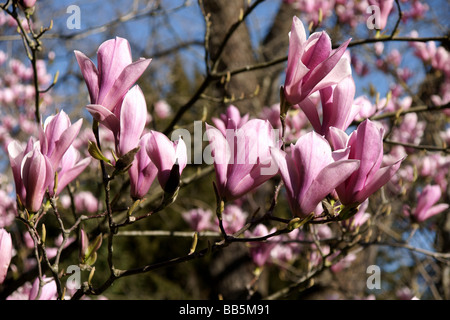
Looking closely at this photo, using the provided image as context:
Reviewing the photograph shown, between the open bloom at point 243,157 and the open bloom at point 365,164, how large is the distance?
0.13 m

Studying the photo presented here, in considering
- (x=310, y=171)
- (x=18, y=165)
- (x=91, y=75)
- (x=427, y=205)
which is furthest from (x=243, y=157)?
(x=427, y=205)

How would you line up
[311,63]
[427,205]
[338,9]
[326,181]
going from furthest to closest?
[338,9] < [427,205] < [311,63] < [326,181]

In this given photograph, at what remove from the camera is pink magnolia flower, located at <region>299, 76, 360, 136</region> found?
2.96 ft

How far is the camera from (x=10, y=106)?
13.8 feet

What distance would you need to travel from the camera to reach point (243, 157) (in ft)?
2.70

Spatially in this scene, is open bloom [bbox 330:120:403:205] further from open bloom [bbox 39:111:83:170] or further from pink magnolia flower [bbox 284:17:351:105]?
open bloom [bbox 39:111:83:170]

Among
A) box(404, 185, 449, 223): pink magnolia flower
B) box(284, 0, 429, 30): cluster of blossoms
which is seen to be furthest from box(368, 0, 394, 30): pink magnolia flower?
box(284, 0, 429, 30): cluster of blossoms

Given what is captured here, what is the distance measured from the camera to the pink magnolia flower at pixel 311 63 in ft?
2.75

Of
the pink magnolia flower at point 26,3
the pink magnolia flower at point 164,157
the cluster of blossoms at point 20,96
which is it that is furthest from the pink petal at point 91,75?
the cluster of blossoms at point 20,96

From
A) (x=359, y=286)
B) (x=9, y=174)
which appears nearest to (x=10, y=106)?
(x=9, y=174)

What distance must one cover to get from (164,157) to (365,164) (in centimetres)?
37

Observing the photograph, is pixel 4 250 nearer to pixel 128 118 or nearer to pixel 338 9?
pixel 128 118
